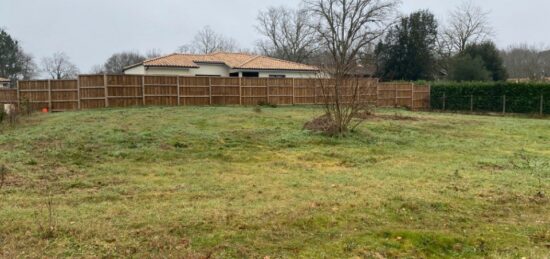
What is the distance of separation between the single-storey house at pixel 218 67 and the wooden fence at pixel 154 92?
435 cm

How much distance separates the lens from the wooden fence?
19.8m

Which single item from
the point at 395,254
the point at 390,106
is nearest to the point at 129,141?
the point at 395,254

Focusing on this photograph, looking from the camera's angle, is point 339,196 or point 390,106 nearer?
point 339,196

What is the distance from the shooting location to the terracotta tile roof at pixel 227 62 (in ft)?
89.8

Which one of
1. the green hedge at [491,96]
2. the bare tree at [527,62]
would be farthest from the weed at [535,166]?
the bare tree at [527,62]

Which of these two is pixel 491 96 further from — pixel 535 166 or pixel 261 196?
pixel 261 196

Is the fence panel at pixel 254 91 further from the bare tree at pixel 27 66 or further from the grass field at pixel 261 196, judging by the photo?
the bare tree at pixel 27 66

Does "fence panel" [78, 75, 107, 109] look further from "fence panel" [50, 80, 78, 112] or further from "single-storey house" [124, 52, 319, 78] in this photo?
"single-storey house" [124, 52, 319, 78]

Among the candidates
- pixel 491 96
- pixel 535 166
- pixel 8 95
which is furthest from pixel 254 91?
pixel 535 166

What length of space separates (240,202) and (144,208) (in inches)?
44.5

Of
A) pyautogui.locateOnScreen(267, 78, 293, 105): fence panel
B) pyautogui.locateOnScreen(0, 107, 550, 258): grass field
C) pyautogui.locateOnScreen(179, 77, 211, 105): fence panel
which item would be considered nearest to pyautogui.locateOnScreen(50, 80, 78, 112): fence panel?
pyautogui.locateOnScreen(179, 77, 211, 105): fence panel

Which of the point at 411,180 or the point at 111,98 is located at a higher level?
the point at 111,98

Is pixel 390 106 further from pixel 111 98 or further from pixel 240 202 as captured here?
pixel 240 202

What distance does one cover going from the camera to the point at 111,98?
793 inches
